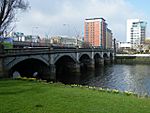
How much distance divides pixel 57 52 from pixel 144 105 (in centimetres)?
4966

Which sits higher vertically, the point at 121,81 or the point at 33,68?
the point at 33,68

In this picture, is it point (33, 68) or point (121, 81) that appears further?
point (33, 68)

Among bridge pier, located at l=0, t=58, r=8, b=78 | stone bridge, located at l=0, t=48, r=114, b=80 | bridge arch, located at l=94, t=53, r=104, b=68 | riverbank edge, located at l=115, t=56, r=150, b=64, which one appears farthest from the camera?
riverbank edge, located at l=115, t=56, r=150, b=64

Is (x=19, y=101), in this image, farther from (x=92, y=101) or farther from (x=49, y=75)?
(x=49, y=75)

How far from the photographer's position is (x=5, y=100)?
17.1 meters

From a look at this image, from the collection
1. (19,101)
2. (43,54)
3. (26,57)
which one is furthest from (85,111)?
(43,54)

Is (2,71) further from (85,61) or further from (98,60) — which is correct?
(98,60)

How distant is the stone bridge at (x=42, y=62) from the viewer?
4153 centimetres

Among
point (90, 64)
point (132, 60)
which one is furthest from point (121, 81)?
point (132, 60)

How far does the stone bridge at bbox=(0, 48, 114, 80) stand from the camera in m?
41.5

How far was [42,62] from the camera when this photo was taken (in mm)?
59125

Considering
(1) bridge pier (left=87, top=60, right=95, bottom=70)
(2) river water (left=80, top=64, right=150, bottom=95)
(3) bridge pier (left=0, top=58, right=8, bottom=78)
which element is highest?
(3) bridge pier (left=0, top=58, right=8, bottom=78)

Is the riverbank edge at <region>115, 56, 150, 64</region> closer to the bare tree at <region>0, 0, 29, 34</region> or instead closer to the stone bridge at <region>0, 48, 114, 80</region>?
the stone bridge at <region>0, 48, 114, 80</region>

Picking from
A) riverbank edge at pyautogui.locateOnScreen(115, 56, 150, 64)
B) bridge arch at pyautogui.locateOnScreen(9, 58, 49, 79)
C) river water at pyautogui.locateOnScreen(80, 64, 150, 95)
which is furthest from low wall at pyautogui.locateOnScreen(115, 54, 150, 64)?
bridge arch at pyautogui.locateOnScreen(9, 58, 49, 79)
